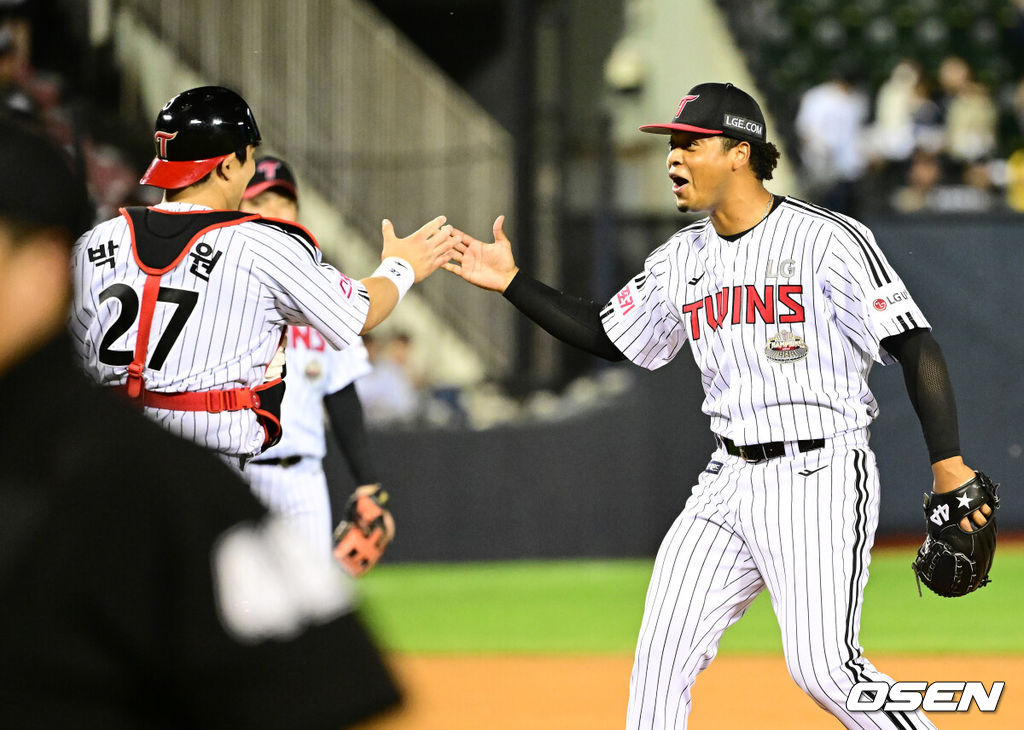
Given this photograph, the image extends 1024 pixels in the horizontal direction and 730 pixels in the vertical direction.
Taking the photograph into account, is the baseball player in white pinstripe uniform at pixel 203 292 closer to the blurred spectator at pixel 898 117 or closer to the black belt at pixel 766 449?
the black belt at pixel 766 449

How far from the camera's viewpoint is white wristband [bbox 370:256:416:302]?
4594 millimetres

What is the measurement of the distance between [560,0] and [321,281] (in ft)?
35.4

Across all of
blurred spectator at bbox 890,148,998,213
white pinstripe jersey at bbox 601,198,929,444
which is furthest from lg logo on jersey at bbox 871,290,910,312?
blurred spectator at bbox 890,148,998,213

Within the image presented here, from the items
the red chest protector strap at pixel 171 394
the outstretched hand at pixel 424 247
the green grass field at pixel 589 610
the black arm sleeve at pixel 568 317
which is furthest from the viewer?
the green grass field at pixel 589 610

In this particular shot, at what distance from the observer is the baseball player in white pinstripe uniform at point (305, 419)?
5.79m

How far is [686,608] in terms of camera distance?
4250 millimetres

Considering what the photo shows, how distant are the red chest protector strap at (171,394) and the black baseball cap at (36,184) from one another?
2.53 metres

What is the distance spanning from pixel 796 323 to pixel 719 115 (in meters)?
0.72

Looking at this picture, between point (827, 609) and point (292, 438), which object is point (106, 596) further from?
point (292, 438)

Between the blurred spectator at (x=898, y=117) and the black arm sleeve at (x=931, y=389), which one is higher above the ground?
the blurred spectator at (x=898, y=117)

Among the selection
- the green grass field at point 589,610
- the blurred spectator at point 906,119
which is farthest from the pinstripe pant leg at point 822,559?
the blurred spectator at point 906,119

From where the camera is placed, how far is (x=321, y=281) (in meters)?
4.17

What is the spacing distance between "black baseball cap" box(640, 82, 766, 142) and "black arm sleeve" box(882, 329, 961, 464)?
0.83 metres

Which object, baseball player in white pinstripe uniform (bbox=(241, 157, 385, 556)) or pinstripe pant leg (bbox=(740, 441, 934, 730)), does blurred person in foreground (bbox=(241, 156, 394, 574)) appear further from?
pinstripe pant leg (bbox=(740, 441, 934, 730))
